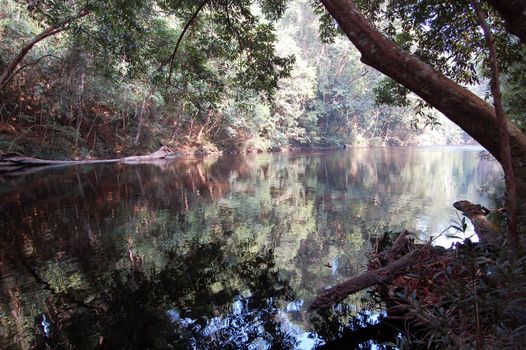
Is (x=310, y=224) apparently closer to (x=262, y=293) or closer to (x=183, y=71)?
(x=262, y=293)

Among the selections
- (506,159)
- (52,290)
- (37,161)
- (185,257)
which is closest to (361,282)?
(506,159)

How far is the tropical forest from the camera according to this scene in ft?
11.1

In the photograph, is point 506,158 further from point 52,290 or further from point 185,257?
point 52,290

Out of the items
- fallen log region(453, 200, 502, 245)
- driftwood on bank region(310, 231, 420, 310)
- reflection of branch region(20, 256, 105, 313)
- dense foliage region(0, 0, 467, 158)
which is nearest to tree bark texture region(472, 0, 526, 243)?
fallen log region(453, 200, 502, 245)

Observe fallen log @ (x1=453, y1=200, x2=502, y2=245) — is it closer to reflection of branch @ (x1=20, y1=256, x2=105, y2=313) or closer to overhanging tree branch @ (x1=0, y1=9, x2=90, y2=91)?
reflection of branch @ (x1=20, y1=256, x2=105, y2=313)

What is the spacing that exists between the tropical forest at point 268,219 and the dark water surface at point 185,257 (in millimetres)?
38

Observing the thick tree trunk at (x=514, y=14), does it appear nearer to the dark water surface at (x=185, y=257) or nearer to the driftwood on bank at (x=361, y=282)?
the driftwood on bank at (x=361, y=282)

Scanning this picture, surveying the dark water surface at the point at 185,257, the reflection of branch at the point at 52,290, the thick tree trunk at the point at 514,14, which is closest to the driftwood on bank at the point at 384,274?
the dark water surface at the point at 185,257

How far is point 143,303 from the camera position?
15.6 ft

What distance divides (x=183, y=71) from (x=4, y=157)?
14332mm

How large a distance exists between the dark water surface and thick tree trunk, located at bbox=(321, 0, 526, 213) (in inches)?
101

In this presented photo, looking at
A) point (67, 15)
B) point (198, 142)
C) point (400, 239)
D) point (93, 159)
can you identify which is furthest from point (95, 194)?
point (198, 142)

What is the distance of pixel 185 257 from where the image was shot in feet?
21.6

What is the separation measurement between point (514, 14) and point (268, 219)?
731 cm
